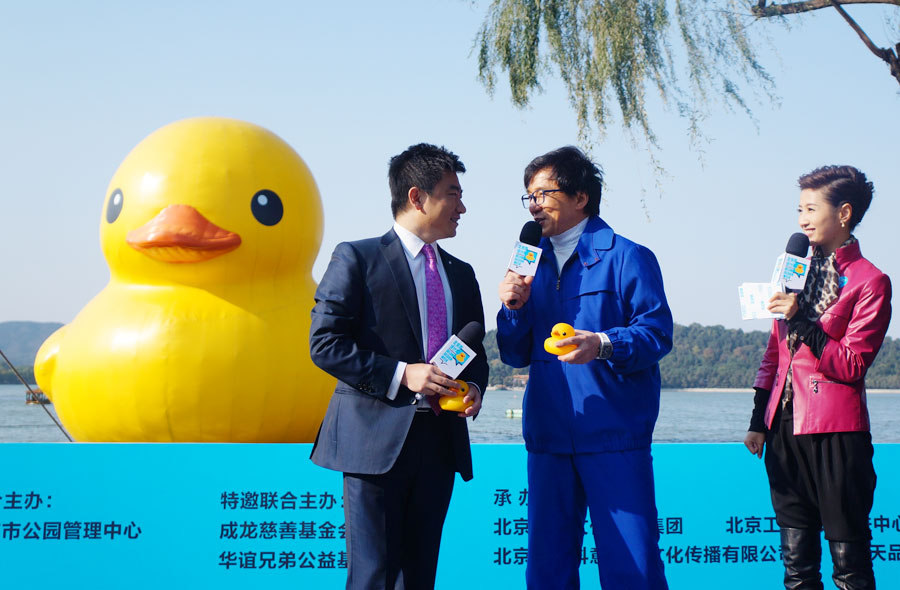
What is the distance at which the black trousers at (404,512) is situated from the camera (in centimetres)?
252

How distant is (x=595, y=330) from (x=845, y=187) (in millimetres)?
1003

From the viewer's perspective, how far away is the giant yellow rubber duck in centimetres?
477

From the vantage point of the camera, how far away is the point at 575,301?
2854mm

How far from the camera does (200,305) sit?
16.1ft

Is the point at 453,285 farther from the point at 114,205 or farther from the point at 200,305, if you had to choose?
the point at 114,205

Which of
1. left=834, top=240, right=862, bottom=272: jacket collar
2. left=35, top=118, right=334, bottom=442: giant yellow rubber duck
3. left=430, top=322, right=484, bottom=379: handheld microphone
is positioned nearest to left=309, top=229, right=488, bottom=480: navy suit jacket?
left=430, top=322, right=484, bottom=379: handheld microphone

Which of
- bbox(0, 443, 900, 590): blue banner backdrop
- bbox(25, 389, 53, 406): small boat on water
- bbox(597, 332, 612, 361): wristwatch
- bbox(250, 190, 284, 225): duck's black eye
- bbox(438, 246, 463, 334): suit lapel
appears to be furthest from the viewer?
bbox(25, 389, 53, 406): small boat on water

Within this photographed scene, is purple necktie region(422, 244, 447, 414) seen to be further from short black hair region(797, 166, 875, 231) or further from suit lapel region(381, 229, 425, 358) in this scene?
short black hair region(797, 166, 875, 231)

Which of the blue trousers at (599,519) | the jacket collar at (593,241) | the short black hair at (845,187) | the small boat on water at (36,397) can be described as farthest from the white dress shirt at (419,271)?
the small boat on water at (36,397)

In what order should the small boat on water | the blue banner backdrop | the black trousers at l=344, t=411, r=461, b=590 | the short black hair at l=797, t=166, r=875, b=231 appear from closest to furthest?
the black trousers at l=344, t=411, r=461, b=590 → the short black hair at l=797, t=166, r=875, b=231 → the blue banner backdrop → the small boat on water

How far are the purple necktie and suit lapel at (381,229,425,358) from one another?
5cm

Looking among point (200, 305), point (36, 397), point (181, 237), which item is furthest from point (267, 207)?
point (36, 397)

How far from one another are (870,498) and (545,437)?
1085 millimetres

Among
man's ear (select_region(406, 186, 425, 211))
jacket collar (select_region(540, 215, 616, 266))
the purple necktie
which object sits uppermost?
man's ear (select_region(406, 186, 425, 211))
